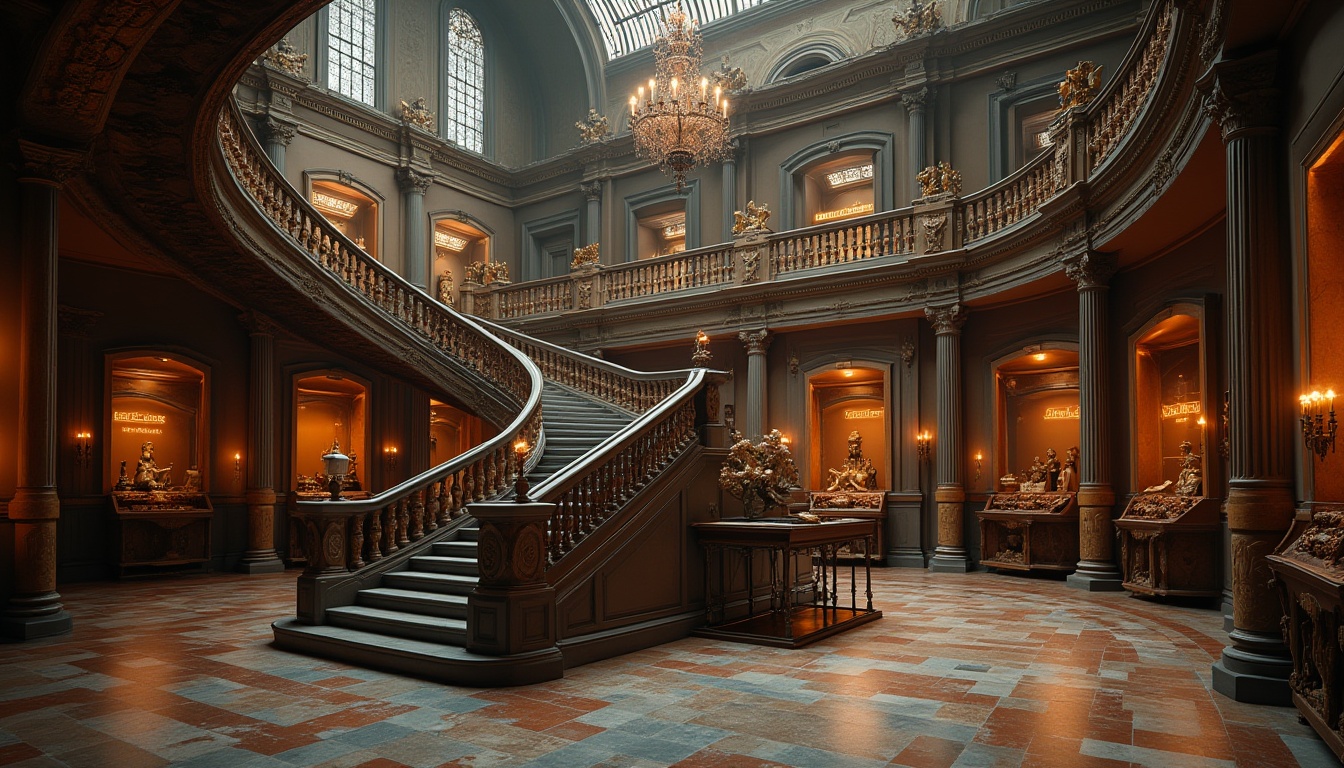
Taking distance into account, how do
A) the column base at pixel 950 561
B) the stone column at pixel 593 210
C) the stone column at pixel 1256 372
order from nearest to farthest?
1. the stone column at pixel 1256 372
2. the column base at pixel 950 561
3. the stone column at pixel 593 210

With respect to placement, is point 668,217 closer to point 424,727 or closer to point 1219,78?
point 1219,78

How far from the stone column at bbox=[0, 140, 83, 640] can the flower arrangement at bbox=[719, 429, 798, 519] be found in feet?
20.3

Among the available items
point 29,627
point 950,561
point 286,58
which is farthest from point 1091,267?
point 286,58

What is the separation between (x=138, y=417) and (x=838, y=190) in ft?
44.8

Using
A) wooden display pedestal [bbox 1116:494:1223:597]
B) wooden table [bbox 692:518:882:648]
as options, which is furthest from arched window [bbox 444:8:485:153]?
wooden display pedestal [bbox 1116:494:1223:597]

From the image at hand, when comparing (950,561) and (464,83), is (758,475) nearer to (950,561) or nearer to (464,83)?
(950,561)

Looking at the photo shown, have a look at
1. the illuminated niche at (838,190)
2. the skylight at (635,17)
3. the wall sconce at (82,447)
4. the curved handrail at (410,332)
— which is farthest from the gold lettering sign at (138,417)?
the skylight at (635,17)

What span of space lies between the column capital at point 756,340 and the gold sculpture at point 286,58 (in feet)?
32.1

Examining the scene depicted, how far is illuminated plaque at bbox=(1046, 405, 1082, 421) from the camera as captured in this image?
1378 centimetres

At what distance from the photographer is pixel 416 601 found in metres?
7.36

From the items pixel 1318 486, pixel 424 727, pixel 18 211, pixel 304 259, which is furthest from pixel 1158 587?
pixel 18 211

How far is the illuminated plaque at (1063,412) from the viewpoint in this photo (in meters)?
13.8

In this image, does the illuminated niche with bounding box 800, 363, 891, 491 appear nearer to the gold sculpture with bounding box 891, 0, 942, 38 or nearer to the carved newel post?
the gold sculpture with bounding box 891, 0, 942, 38

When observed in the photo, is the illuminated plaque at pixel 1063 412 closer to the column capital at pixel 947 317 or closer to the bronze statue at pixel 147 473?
the column capital at pixel 947 317
